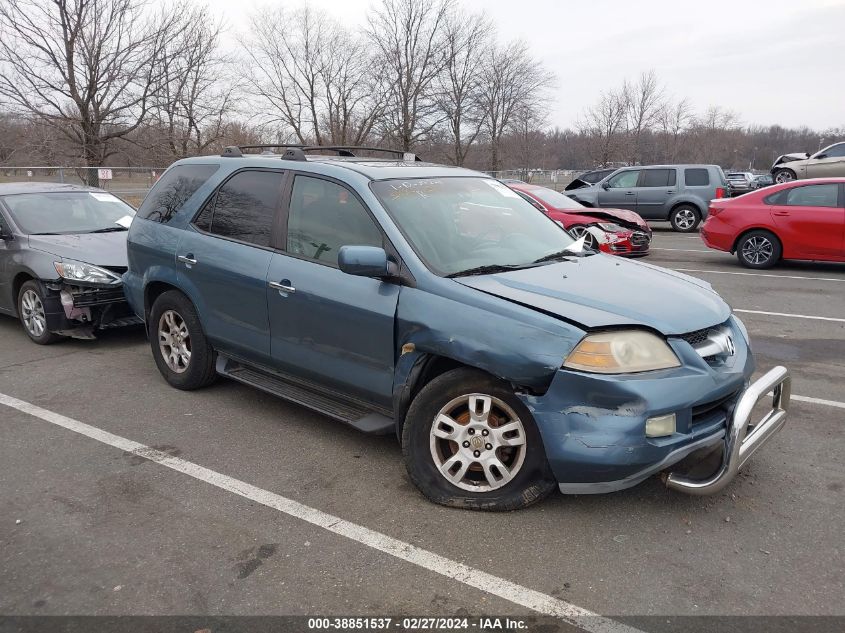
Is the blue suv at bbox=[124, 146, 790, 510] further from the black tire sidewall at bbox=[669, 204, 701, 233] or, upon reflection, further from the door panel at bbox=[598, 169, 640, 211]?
the black tire sidewall at bbox=[669, 204, 701, 233]

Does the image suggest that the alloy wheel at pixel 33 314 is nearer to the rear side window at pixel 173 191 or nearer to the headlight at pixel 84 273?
the headlight at pixel 84 273

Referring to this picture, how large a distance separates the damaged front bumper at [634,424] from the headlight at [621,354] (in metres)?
0.04

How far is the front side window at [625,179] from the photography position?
685 inches

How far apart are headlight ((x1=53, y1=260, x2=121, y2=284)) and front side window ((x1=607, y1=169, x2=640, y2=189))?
14.3m

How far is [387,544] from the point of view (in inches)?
119

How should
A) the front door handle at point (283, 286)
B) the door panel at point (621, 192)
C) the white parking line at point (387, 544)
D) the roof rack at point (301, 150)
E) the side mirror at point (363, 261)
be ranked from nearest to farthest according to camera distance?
the white parking line at point (387, 544) < the side mirror at point (363, 261) < the front door handle at point (283, 286) < the roof rack at point (301, 150) < the door panel at point (621, 192)

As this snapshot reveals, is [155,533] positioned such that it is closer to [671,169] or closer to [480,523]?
[480,523]

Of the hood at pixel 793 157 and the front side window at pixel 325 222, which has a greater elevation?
the hood at pixel 793 157

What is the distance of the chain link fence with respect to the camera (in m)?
19.4

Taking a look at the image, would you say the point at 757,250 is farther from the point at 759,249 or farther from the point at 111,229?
the point at 111,229

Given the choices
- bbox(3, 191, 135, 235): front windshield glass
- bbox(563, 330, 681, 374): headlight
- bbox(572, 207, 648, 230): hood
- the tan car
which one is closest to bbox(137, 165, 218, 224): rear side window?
bbox(3, 191, 135, 235): front windshield glass

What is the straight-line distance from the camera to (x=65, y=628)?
2.48 metres

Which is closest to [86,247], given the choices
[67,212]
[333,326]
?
[67,212]

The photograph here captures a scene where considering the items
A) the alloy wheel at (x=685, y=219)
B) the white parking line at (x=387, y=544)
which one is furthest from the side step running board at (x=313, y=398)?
the alloy wheel at (x=685, y=219)
